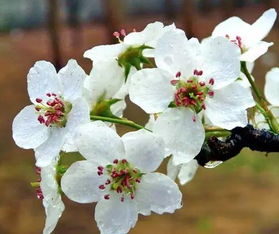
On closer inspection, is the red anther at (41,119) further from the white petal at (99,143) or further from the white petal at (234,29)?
the white petal at (234,29)

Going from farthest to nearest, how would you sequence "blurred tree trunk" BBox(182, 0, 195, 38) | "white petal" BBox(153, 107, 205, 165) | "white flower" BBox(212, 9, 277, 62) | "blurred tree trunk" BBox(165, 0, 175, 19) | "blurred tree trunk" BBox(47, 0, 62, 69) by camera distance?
"blurred tree trunk" BBox(165, 0, 175, 19), "blurred tree trunk" BBox(182, 0, 195, 38), "blurred tree trunk" BBox(47, 0, 62, 69), "white flower" BBox(212, 9, 277, 62), "white petal" BBox(153, 107, 205, 165)

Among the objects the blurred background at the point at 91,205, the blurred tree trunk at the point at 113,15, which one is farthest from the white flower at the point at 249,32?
the blurred tree trunk at the point at 113,15

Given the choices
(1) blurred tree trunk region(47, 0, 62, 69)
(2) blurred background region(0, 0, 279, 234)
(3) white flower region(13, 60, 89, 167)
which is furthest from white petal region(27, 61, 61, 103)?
(1) blurred tree trunk region(47, 0, 62, 69)

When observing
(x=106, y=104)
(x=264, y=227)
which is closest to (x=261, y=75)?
(x=264, y=227)

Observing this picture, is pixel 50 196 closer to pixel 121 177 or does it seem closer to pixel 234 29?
pixel 121 177

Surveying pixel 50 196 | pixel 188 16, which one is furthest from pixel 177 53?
pixel 188 16

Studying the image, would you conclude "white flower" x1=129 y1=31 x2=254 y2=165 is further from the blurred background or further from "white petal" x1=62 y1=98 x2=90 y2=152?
the blurred background

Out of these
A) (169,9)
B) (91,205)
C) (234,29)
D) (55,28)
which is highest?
(234,29)
